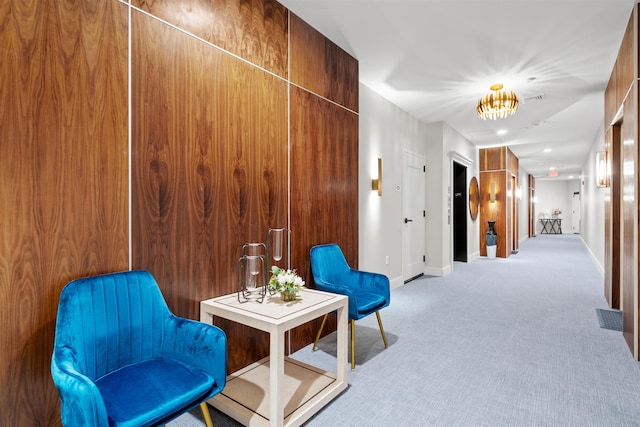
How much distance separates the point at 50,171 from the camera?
158 centimetres

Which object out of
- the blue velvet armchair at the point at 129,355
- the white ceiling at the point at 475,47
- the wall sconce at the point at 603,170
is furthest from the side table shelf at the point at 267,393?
the wall sconce at the point at 603,170

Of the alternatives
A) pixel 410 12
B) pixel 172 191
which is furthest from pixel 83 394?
pixel 410 12

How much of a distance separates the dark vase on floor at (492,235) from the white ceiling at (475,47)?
3.57 meters

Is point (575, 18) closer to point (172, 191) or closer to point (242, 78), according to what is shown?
point (242, 78)

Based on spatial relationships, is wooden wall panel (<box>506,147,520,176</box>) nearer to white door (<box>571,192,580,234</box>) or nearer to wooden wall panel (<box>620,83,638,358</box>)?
wooden wall panel (<box>620,83,638,358</box>)

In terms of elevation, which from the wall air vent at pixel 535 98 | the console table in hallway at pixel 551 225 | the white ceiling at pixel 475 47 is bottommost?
the console table in hallway at pixel 551 225

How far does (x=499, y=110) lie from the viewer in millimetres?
4270

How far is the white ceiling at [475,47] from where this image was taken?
9.21ft

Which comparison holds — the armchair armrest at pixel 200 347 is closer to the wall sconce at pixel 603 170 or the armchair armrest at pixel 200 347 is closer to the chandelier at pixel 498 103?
the chandelier at pixel 498 103

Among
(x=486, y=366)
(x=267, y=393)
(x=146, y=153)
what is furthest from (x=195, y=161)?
(x=486, y=366)

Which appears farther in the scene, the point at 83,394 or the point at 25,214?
the point at 25,214

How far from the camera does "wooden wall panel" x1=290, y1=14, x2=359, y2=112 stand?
2.96 m

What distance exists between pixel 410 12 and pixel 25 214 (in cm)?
297

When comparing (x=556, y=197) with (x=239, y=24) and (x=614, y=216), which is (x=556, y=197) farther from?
(x=239, y=24)
